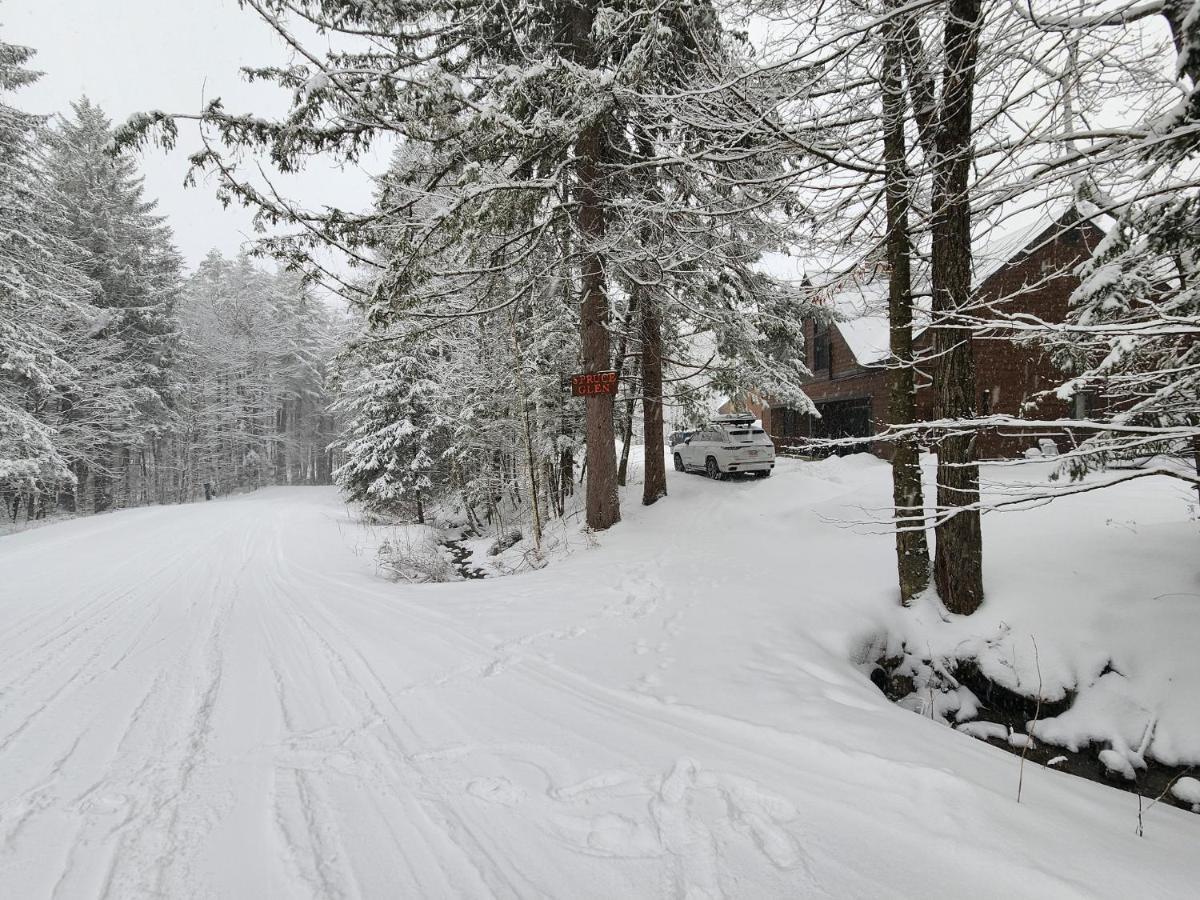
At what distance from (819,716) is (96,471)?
2717cm

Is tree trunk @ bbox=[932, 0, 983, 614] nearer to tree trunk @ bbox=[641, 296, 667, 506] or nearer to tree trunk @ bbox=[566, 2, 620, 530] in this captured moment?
tree trunk @ bbox=[566, 2, 620, 530]

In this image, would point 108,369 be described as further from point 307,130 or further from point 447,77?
point 447,77

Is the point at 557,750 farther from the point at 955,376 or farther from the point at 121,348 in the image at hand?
the point at 121,348

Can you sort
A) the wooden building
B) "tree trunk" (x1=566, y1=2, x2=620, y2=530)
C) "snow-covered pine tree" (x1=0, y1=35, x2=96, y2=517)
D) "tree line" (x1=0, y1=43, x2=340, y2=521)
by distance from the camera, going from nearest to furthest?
the wooden building
"tree trunk" (x1=566, y1=2, x2=620, y2=530)
"snow-covered pine tree" (x1=0, y1=35, x2=96, y2=517)
"tree line" (x1=0, y1=43, x2=340, y2=521)

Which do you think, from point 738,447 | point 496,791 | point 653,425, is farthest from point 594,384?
point 738,447

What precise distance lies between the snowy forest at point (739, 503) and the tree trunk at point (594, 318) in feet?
0.24

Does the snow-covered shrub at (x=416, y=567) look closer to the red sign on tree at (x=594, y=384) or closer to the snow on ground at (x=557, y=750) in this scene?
the snow on ground at (x=557, y=750)

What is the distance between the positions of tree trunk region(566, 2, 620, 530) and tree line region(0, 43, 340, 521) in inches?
181

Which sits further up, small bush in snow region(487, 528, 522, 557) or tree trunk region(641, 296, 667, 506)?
tree trunk region(641, 296, 667, 506)

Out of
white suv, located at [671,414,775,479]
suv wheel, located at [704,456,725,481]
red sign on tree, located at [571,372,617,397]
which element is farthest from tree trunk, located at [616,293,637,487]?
suv wheel, located at [704,456,725,481]

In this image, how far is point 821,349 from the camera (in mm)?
21125

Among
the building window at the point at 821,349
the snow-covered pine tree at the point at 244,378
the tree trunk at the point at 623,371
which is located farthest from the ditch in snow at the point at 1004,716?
the snow-covered pine tree at the point at 244,378

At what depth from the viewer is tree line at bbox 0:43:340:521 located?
14.2 m

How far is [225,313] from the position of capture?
32812 mm
